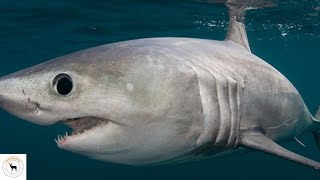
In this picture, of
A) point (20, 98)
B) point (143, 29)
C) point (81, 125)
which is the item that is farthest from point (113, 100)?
point (143, 29)

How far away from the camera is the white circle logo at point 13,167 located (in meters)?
3.72

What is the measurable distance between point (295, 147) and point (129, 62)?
34.5 m

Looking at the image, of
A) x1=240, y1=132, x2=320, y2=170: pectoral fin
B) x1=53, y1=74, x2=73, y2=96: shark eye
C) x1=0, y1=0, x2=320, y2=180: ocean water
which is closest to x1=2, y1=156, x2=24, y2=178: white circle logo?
x1=53, y1=74, x2=73, y2=96: shark eye

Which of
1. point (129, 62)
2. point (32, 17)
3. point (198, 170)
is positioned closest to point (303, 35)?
point (198, 170)

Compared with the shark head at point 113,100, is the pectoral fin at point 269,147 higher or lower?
lower

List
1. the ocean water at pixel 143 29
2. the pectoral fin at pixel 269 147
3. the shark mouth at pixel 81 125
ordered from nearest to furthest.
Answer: the shark mouth at pixel 81 125 < the pectoral fin at pixel 269 147 < the ocean water at pixel 143 29

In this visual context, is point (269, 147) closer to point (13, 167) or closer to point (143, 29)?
point (13, 167)

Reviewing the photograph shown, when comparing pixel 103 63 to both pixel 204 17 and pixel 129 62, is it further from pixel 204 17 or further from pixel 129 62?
pixel 204 17

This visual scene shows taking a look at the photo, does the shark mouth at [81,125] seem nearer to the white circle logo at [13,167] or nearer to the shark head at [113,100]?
the shark head at [113,100]

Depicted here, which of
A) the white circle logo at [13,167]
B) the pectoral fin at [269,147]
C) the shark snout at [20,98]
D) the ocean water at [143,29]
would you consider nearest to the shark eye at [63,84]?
the shark snout at [20,98]

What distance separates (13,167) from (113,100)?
1495 mm

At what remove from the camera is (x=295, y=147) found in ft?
114

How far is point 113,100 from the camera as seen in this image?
10.00 feet

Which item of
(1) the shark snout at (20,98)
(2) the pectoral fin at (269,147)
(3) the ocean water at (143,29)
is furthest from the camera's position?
(3) the ocean water at (143,29)
